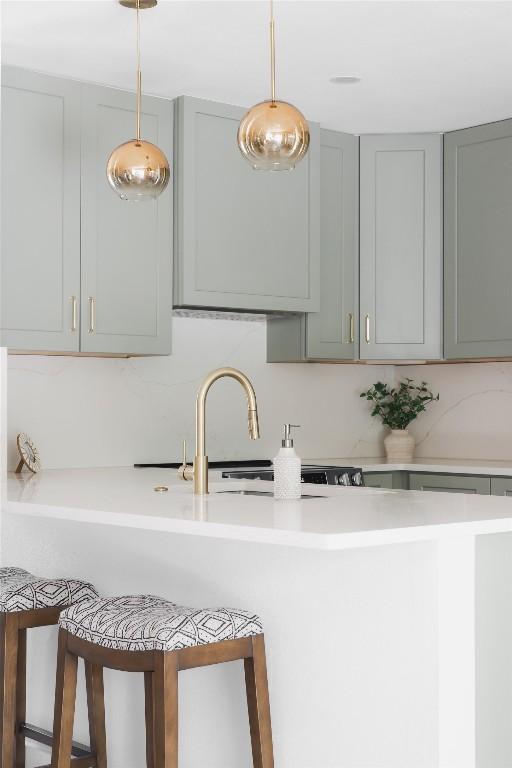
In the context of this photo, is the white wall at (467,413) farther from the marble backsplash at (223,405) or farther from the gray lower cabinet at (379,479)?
the gray lower cabinet at (379,479)

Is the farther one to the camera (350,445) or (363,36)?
(350,445)

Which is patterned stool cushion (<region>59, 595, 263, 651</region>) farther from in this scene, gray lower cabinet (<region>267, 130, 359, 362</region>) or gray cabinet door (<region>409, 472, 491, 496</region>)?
gray lower cabinet (<region>267, 130, 359, 362</region>)

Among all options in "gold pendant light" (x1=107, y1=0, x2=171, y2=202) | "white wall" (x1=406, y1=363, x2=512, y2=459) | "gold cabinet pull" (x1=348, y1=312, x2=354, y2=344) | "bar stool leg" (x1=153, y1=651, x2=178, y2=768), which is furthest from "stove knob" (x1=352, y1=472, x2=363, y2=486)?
"bar stool leg" (x1=153, y1=651, x2=178, y2=768)

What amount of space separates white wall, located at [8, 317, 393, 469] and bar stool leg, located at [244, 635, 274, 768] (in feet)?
6.43

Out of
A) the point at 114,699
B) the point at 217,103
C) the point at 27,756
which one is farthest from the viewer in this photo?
the point at 217,103

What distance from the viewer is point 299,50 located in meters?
3.55

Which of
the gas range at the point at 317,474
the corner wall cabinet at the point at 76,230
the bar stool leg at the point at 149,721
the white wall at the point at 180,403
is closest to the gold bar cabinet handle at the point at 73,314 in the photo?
the corner wall cabinet at the point at 76,230

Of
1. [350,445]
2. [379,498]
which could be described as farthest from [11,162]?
[350,445]

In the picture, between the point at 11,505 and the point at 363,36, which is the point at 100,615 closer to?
the point at 11,505

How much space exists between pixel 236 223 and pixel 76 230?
691 mm

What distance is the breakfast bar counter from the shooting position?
2176 mm

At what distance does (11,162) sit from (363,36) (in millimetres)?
1276

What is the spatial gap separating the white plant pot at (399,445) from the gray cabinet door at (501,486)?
0.80 m

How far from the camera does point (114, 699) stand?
9.76ft
